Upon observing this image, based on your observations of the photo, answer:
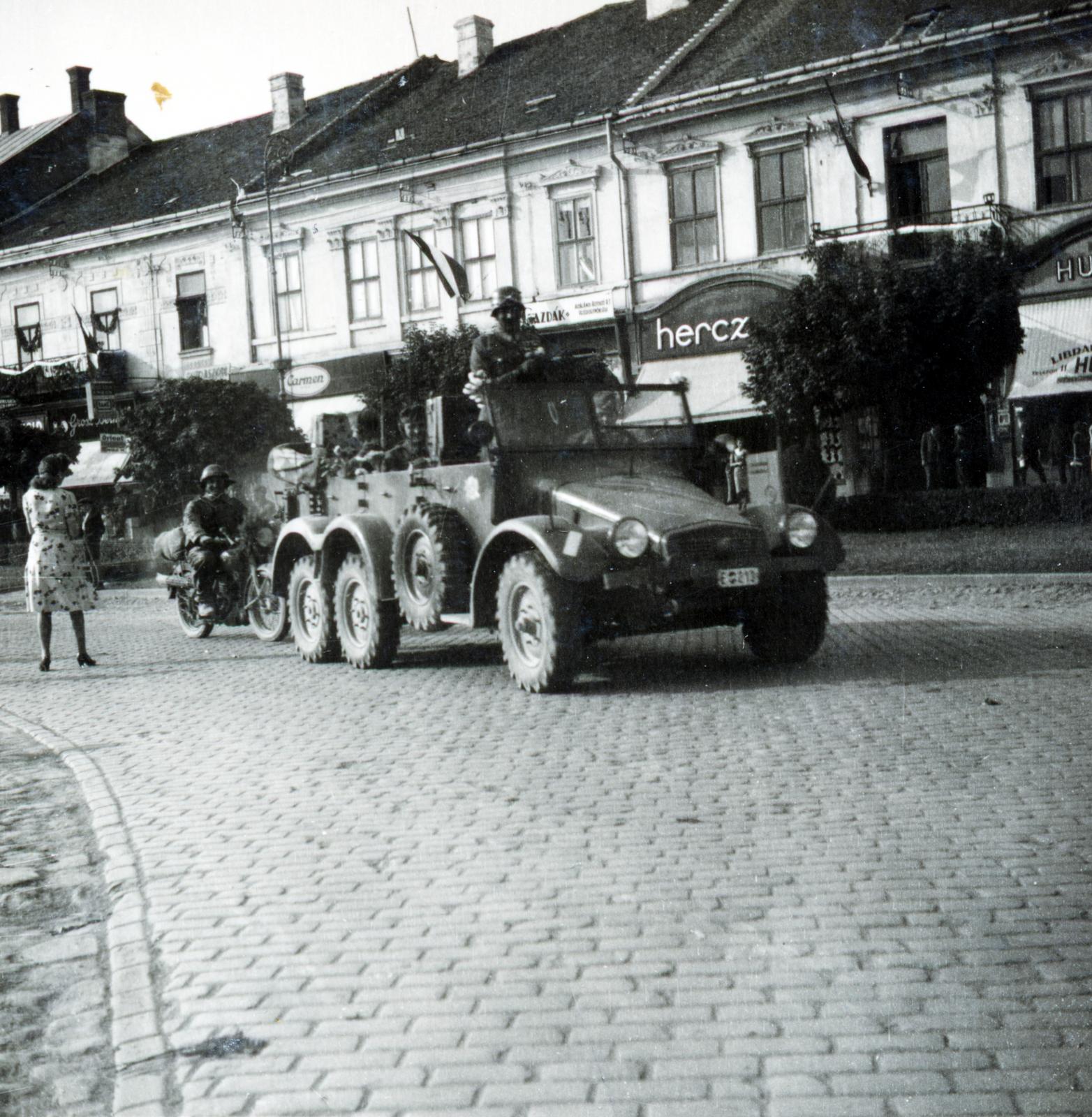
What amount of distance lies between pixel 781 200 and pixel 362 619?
19.9 meters

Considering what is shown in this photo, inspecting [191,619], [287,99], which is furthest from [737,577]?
[287,99]

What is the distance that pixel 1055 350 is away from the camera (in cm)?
2581

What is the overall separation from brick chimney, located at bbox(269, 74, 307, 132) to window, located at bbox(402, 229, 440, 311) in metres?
8.08

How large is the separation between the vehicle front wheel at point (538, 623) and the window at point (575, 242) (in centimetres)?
2318

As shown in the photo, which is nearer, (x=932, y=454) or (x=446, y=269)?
(x=932, y=454)

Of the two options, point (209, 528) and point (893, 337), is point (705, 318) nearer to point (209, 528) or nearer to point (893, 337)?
point (893, 337)

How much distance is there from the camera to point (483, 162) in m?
33.3

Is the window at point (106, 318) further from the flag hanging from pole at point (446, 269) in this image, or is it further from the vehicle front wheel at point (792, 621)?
the vehicle front wheel at point (792, 621)

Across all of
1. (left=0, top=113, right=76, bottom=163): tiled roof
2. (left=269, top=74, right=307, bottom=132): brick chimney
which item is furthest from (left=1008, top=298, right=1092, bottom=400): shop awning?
(left=0, top=113, right=76, bottom=163): tiled roof

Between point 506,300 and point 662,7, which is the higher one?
point 662,7

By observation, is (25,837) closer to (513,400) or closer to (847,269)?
(513,400)

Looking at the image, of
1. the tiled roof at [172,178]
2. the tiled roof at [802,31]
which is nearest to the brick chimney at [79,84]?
the tiled roof at [172,178]

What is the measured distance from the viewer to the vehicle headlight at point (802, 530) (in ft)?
32.8

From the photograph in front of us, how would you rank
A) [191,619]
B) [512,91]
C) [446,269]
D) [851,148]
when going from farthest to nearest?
[512,91] → [446,269] → [851,148] → [191,619]
